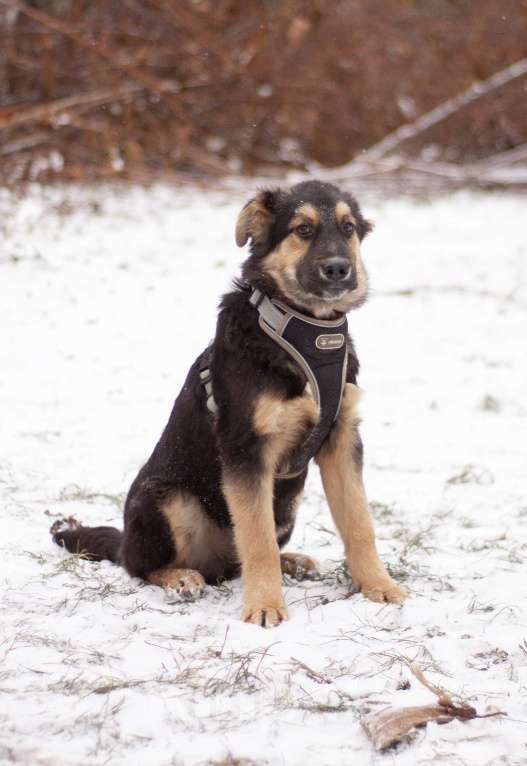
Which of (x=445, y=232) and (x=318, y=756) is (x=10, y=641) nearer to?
(x=318, y=756)

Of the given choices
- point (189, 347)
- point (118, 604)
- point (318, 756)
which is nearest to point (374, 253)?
point (189, 347)

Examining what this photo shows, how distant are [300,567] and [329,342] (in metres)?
1.28

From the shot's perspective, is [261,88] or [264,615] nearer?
[264,615]

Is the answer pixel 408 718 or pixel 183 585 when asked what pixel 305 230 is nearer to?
pixel 183 585

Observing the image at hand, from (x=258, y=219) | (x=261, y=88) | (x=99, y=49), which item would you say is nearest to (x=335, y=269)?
(x=258, y=219)

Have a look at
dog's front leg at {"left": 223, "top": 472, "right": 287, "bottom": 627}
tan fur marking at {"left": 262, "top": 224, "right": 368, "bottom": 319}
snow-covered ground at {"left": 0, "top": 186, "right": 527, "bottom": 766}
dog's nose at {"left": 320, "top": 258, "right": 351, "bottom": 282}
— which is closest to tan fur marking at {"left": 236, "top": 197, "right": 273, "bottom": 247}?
tan fur marking at {"left": 262, "top": 224, "right": 368, "bottom": 319}

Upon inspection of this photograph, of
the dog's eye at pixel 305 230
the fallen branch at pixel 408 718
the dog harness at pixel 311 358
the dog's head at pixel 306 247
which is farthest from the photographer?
the dog's eye at pixel 305 230

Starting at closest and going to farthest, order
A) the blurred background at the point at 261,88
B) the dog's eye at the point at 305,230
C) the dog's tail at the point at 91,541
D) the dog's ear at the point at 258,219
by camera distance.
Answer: the dog's eye at the point at 305,230, the dog's ear at the point at 258,219, the dog's tail at the point at 91,541, the blurred background at the point at 261,88

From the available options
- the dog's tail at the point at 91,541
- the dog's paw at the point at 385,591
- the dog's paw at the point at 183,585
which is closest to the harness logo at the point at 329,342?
the dog's paw at the point at 385,591

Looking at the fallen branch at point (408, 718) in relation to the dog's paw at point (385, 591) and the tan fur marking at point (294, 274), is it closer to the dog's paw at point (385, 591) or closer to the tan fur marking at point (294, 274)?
the dog's paw at point (385, 591)

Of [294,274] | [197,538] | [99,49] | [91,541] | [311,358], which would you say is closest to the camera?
[311,358]

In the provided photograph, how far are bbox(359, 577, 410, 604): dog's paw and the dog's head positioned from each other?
1378mm

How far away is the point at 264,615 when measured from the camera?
4.20 m

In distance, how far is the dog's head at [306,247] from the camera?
180 inches
